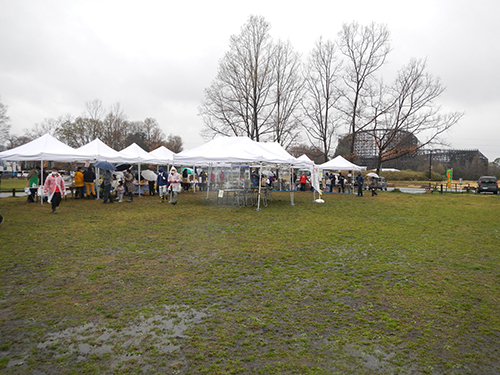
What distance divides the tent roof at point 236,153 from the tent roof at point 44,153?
5.70 meters

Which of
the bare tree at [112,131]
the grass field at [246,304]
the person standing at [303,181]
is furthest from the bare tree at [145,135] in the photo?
the grass field at [246,304]

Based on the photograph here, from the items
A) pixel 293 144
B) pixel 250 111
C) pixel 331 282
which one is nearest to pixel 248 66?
pixel 250 111

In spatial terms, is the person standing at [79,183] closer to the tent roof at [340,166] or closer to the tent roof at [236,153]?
the tent roof at [236,153]

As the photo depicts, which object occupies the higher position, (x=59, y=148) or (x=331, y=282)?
(x=59, y=148)

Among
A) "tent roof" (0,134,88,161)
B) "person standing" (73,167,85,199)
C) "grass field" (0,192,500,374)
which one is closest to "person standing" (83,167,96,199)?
"person standing" (73,167,85,199)

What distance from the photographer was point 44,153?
1521 centimetres

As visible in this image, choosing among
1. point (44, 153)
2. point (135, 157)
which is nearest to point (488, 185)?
point (135, 157)

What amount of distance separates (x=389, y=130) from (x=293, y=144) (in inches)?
364

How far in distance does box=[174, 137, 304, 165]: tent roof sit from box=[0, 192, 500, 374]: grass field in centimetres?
532

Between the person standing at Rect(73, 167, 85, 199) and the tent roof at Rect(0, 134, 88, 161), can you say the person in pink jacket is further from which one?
the person standing at Rect(73, 167, 85, 199)

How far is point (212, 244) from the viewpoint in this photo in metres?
7.37

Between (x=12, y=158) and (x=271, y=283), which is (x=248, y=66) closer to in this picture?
(x=12, y=158)

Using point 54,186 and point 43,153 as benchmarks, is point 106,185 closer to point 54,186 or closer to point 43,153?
point 43,153

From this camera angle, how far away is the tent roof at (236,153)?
13.1m
